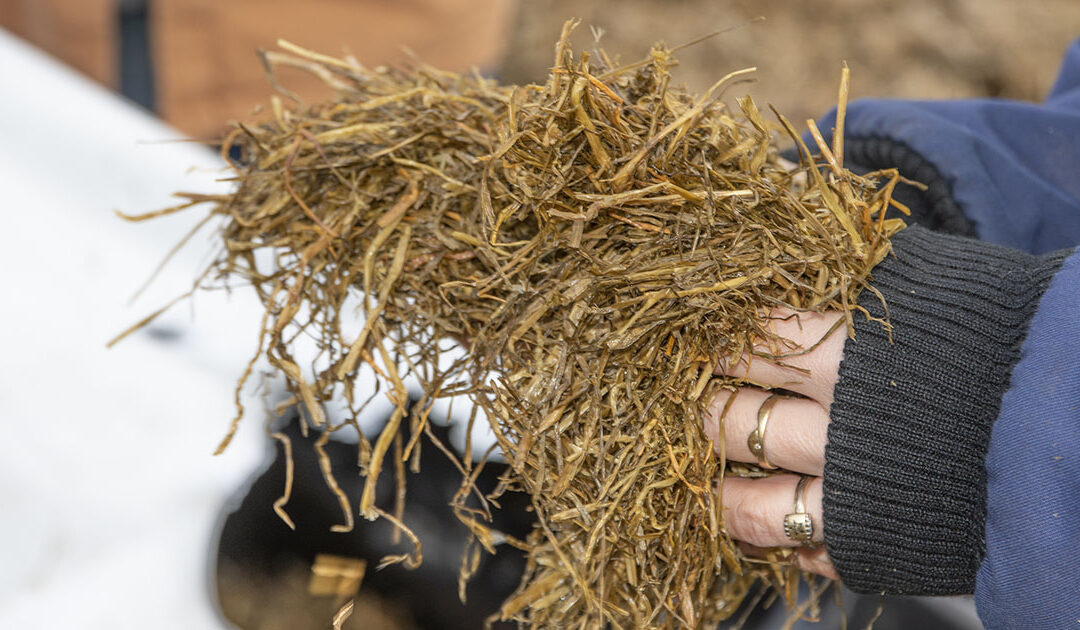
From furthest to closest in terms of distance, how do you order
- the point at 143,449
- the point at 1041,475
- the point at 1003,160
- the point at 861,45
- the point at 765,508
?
the point at 861,45, the point at 143,449, the point at 1003,160, the point at 765,508, the point at 1041,475

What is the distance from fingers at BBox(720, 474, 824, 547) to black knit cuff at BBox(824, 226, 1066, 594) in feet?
0.11

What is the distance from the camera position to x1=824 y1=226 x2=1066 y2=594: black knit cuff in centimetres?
67

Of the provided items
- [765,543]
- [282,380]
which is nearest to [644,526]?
[765,543]

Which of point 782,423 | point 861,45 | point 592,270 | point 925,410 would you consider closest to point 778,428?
point 782,423

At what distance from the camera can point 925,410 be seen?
67cm

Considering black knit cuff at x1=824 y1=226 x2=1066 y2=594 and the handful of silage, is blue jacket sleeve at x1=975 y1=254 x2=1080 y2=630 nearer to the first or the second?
black knit cuff at x1=824 y1=226 x2=1066 y2=594

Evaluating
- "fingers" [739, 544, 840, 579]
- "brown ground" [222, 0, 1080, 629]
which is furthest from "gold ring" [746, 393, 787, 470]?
"brown ground" [222, 0, 1080, 629]

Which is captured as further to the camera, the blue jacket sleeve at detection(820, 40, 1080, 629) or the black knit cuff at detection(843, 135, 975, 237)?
the black knit cuff at detection(843, 135, 975, 237)

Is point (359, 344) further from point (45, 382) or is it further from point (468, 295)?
point (45, 382)

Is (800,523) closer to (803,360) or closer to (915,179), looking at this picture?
(803,360)

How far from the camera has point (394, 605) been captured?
44.1 inches

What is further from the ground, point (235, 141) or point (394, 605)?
point (235, 141)

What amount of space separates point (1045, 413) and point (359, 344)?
1.84ft

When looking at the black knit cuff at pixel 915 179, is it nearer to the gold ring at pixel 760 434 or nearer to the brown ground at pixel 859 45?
the gold ring at pixel 760 434
